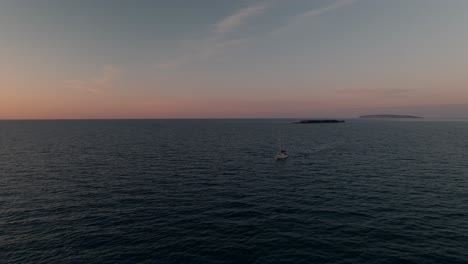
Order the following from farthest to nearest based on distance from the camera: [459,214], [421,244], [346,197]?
[346,197] < [459,214] < [421,244]

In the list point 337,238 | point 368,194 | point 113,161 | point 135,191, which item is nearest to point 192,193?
point 135,191

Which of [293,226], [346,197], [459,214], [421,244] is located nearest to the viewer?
[421,244]

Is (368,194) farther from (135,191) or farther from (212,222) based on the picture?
(135,191)

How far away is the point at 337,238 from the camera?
1266 inches

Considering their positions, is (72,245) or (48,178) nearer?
(72,245)

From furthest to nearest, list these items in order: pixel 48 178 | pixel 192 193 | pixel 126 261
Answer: pixel 48 178 < pixel 192 193 < pixel 126 261

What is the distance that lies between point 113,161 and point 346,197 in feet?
231

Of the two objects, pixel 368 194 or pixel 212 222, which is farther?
pixel 368 194

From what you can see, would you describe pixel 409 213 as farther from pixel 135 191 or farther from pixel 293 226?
pixel 135 191

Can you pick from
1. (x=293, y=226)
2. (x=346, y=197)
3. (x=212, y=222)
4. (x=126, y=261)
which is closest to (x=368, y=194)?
(x=346, y=197)

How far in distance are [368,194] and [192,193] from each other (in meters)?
34.8

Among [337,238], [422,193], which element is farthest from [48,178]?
[422,193]

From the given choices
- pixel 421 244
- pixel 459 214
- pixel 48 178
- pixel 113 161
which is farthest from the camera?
pixel 113 161

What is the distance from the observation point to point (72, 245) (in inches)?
1220
